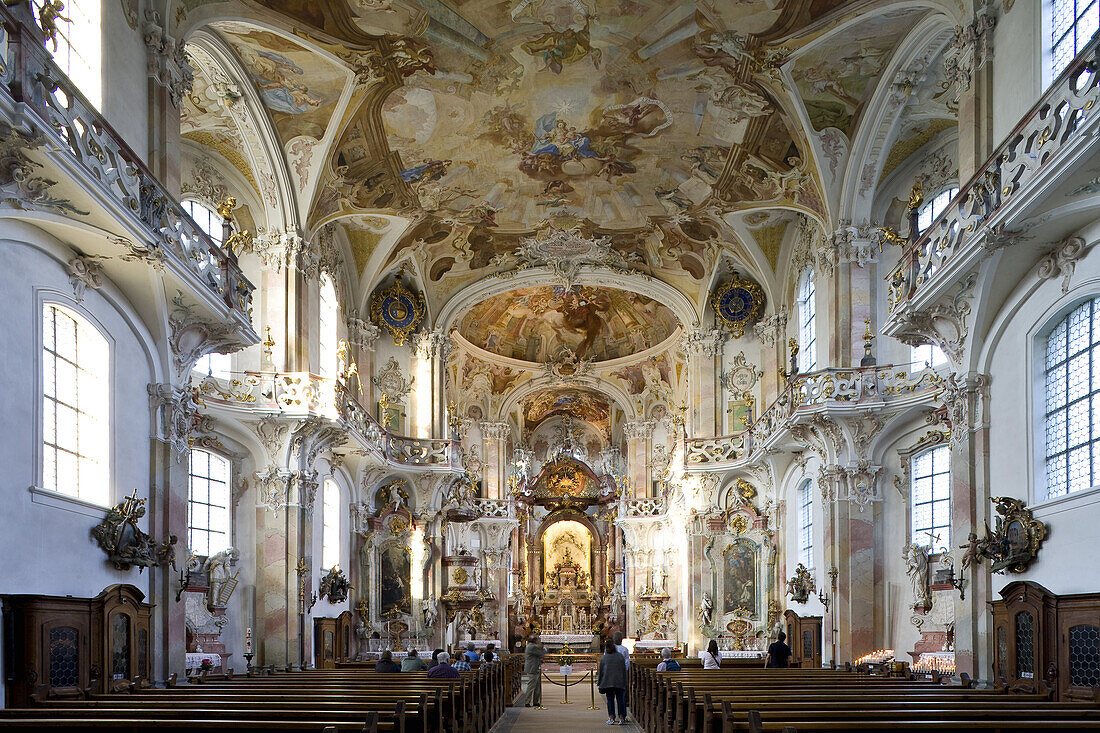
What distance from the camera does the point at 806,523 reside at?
1151 inches

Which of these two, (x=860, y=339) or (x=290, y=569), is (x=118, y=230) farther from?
(x=860, y=339)

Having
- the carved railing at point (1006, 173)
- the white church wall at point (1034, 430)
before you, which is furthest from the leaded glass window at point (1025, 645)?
the carved railing at point (1006, 173)

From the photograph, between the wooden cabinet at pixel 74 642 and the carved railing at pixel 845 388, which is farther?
the carved railing at pixel 845 388

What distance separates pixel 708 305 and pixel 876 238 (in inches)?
410

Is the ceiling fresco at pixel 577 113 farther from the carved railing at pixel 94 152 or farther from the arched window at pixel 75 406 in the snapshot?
the arched window at pixel 75 406

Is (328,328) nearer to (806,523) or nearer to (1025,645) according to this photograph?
(806,523)

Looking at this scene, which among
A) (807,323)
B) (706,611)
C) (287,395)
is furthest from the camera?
(706,611)

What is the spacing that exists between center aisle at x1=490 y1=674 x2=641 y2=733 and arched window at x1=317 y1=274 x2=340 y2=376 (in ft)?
36.1

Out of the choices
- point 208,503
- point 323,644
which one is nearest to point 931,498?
point 323,644

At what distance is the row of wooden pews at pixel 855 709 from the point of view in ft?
28.8

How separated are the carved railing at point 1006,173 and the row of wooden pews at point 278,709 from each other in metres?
9.61

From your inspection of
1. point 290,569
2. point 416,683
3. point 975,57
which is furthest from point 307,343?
point 975,57

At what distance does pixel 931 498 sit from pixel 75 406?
16961mm

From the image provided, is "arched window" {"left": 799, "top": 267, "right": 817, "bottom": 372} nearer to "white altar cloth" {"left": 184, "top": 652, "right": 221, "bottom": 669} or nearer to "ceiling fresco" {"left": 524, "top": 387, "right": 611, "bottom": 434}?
"white altar cloth" {"left": 184, "top": 652, "right": 221, "bottom": 669}
